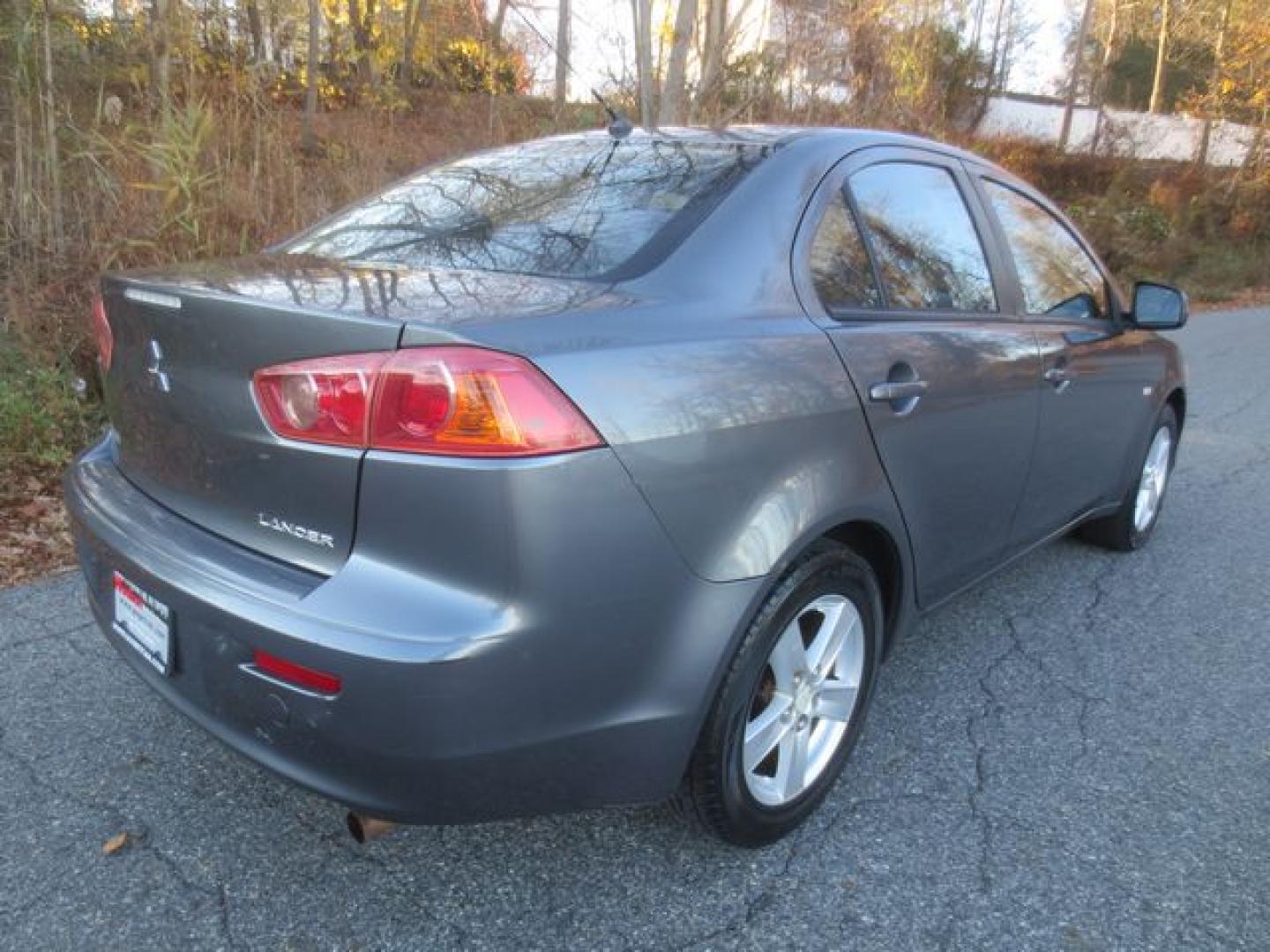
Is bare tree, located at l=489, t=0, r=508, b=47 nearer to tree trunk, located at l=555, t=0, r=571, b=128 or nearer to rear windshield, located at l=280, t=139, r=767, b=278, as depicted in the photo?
tree trunk, located at l=555, t=0, r=571, b=128

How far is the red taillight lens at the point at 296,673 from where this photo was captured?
1.58 metres

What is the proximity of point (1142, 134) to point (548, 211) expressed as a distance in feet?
80.0

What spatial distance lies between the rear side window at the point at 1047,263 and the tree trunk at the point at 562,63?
6.93 m

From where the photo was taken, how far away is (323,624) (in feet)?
5.20

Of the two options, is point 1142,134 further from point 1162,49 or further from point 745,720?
point 745,720

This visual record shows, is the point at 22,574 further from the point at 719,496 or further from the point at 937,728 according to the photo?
the point at 937,728

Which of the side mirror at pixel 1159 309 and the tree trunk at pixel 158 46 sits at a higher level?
the tree trunk at pixel 158 46

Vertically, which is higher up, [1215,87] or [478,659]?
[1215,87]

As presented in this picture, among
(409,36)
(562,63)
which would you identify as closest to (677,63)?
(562,63)

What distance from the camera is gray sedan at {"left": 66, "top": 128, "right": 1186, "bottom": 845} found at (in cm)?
157

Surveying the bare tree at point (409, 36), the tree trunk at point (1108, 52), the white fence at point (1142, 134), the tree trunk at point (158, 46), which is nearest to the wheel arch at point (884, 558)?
the tree trunk at point (158, 46)

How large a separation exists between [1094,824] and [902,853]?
0.50 meters

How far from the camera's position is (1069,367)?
3.08m

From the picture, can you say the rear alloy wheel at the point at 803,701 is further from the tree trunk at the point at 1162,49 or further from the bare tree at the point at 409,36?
the tree trunk at the point at 1162,49
